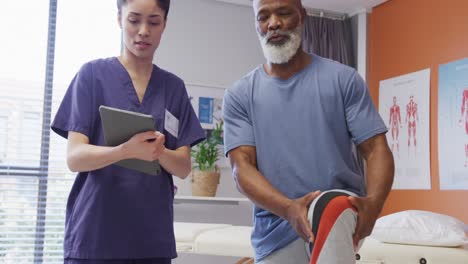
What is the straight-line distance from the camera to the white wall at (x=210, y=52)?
→ 457 centimetres

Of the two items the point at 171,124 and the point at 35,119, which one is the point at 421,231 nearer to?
the point at 171,124

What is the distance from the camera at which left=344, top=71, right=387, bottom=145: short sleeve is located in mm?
1467

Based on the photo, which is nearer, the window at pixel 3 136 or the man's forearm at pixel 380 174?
the man's forearm at pixel 380 174

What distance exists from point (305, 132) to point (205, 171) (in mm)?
2767

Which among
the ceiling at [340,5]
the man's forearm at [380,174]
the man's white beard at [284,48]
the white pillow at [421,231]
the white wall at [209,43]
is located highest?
the ceiling at [340,5]

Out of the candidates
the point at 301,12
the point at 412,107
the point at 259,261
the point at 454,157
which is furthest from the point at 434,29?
the point at 259,261

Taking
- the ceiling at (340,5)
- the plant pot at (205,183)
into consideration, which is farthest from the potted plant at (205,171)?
the ceiling at (340,5)

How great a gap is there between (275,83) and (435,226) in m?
1.36

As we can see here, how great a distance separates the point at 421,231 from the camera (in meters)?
2.49

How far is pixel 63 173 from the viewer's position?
168 inches

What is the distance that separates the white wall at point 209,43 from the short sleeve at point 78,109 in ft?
9.94

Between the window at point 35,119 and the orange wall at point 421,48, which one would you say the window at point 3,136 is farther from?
the orange wall at point 421,48

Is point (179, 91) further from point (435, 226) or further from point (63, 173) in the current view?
point (63, 173)

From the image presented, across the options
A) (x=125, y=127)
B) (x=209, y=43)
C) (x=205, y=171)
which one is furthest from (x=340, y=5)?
(x=125, y=127)
